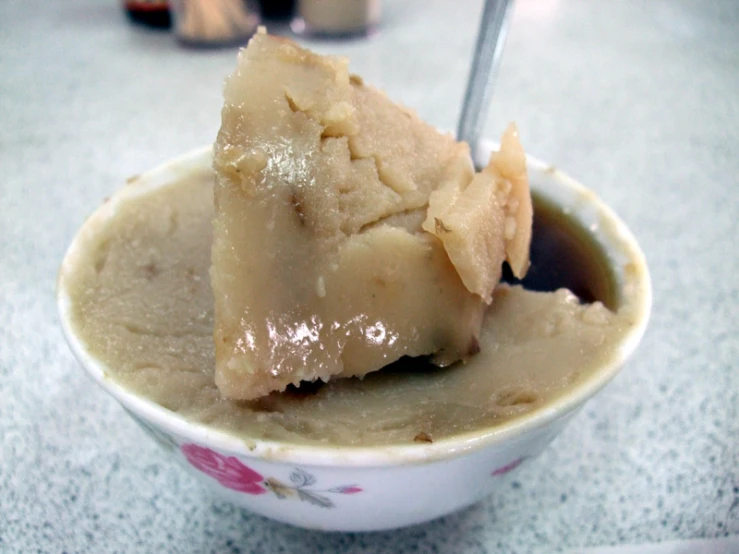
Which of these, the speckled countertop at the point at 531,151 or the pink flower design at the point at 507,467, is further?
the speckled countertop at the point at 531,151

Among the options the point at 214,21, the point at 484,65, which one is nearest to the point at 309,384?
the point at 484,65

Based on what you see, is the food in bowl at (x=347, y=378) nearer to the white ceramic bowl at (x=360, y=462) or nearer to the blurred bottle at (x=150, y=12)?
the white ceramic bowl at (x=360, y=462)

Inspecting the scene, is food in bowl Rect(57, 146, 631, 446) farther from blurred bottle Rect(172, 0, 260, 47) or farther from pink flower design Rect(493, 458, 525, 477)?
blurred bottle Rect(172, 0, 260, 47)

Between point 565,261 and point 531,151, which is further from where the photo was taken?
point 531,151

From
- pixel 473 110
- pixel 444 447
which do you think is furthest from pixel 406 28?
pixel 444 447

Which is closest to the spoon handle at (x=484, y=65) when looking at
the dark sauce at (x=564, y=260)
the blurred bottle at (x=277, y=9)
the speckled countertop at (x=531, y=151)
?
the dark sauce at (x=564, y=260)

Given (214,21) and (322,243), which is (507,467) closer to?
(322,243)
